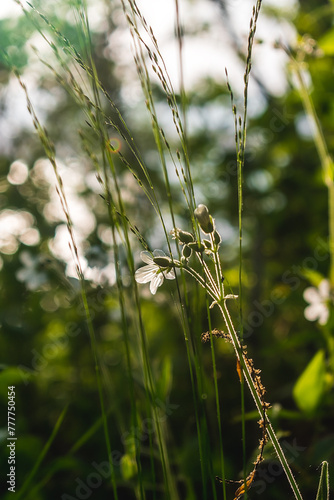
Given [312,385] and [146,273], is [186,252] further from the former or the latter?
[312,385]

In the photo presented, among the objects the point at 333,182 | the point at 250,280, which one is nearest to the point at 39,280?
the point at 250,280

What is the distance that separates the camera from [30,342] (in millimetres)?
2105

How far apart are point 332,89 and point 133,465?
1.82m

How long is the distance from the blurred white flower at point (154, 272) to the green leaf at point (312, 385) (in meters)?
0.60

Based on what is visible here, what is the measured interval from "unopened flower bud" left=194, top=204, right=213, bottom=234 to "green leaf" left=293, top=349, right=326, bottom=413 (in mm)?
646

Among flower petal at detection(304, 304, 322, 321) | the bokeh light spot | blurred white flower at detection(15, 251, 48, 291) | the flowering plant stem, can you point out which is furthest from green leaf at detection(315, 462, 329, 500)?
the bokeh light spot

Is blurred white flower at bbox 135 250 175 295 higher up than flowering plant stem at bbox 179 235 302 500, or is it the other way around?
blurred white flower at bbox 135 250 175 295

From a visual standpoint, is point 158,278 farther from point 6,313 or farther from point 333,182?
point 6,313

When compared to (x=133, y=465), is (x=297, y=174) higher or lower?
higher

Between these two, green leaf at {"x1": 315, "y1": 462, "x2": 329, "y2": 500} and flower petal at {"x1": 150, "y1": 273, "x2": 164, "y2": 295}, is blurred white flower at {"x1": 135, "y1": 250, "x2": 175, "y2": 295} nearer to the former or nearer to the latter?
flower petal at {"x1": 150, "y1": 273, "x2": 164, "y2": 295}

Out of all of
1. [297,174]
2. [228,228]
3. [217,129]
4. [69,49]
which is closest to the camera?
[69,49]

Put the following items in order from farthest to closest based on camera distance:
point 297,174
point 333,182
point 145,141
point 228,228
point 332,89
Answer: point 145,141 < point 228,228 < point 297,174 < point 332,89 < point 333,182

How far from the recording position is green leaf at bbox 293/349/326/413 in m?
1.09

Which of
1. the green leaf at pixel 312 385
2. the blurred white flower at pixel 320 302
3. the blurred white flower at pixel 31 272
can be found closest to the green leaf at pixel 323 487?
the green leaf at pixel 312 385
